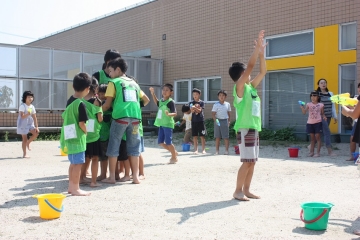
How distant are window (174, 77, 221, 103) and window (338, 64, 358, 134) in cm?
550

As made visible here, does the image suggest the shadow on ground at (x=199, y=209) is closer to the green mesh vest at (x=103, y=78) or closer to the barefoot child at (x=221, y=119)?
the green mesh vest at (x=103, y=78)

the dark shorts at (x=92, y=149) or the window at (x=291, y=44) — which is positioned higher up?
the window at (x=291, y=44)

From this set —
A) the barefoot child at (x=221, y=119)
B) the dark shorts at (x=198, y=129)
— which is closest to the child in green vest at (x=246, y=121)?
the barefoot child at (x=221, y=119)

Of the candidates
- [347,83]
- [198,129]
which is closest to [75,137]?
[198,129]

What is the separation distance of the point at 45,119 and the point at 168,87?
929 cm

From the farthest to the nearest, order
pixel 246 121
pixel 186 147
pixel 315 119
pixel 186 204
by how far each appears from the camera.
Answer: pixel 186 147, pixel 315 119, pixel 246 121, pixel 186 204

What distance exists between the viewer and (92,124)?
6.25 m

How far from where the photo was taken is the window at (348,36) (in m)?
13.0

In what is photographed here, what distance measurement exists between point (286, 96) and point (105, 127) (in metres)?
9.81

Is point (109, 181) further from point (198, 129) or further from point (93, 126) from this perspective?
point (198, 129)

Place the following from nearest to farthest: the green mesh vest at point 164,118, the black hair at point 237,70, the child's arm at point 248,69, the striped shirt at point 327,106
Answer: the child's arm at point 248,69, the black hair at point 237,70, the green mesh vest at point 164,118, the striped shirt at point 327,106

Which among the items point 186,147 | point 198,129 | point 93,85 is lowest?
point 186,147

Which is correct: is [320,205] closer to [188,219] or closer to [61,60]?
[188,219]

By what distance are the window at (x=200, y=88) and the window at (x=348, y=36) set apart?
5.50m
